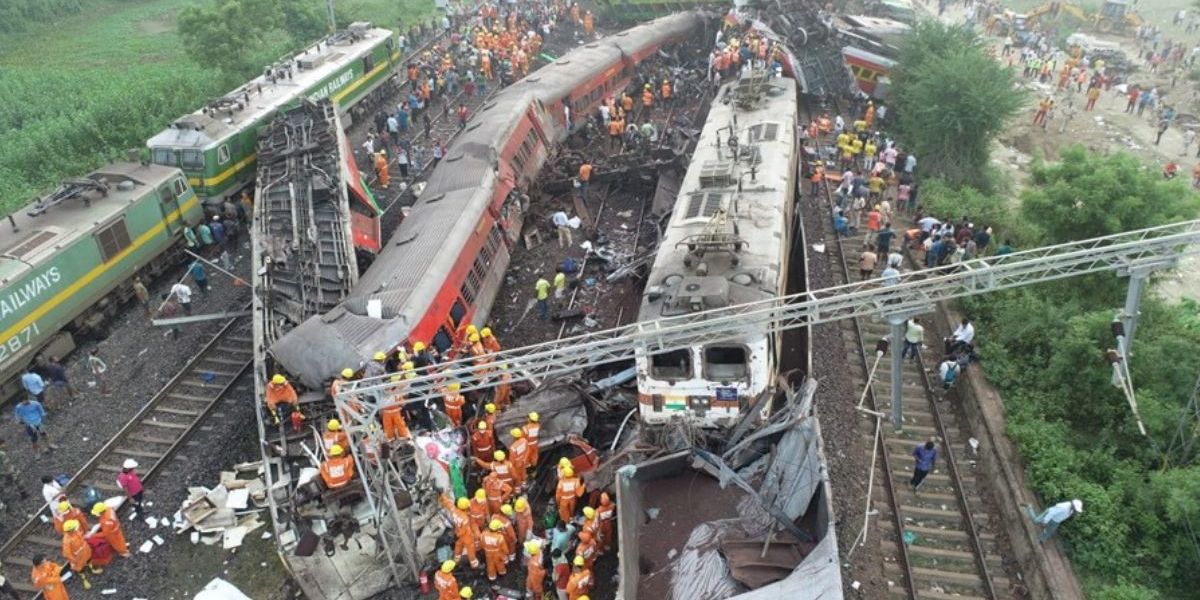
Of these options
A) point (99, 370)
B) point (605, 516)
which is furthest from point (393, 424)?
point (99, 370)

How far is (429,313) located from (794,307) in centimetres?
674

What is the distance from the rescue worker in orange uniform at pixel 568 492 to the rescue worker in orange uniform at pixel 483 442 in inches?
63.9

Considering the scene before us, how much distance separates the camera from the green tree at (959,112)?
78.6 feet

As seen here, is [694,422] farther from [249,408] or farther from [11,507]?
[11,507]

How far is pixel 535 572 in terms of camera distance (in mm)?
10828

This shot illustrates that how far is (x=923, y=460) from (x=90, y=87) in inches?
1316

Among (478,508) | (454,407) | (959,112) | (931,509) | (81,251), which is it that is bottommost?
(931,509)

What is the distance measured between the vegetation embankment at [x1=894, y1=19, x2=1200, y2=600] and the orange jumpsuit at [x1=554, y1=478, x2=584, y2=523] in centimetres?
717

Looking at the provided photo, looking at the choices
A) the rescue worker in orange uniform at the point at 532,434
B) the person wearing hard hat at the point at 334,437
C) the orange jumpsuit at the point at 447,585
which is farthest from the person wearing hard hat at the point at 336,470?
the rescue worker in orange uniform at the point at 532,434

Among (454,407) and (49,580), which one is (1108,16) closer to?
(454,407)

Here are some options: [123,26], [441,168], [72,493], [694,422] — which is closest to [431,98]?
[441,168]

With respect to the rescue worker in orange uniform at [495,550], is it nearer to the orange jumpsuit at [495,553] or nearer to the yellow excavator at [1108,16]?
the orange jumpsuit at [495,553]

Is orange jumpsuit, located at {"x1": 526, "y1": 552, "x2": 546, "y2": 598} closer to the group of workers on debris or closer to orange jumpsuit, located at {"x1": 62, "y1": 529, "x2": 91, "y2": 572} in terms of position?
the group of workers on debris

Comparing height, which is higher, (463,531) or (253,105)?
(253,105)
